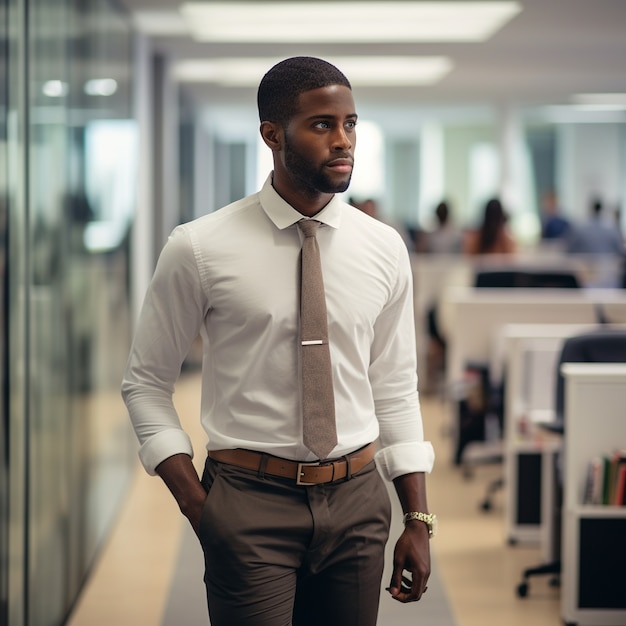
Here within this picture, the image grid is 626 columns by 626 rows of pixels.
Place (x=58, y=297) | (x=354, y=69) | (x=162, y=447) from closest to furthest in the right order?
1. (x=162, y=447)
2. (x=58, y=297)
3. (x=354, y=69)

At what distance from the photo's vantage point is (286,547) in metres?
1.72

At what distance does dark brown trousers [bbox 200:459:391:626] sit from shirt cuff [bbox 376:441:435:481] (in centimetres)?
6

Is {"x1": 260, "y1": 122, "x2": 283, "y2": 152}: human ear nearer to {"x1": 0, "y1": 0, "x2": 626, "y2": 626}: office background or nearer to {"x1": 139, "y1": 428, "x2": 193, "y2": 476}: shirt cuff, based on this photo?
{"x1": 139, "y1": 428, "x2": 193, "y2": 476}: shirt cuff

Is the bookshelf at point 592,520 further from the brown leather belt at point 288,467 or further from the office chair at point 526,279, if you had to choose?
the office chair at point 526,279

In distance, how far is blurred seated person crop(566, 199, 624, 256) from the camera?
12.1 meters

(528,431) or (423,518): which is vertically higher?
(423,518)

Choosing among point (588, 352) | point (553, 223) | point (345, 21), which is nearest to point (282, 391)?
point (588, 352)

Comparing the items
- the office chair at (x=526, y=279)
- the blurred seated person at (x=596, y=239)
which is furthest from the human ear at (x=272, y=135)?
the blurred seated person at (x=596, y=239)

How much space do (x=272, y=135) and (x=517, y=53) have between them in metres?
8.44

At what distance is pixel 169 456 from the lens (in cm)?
176

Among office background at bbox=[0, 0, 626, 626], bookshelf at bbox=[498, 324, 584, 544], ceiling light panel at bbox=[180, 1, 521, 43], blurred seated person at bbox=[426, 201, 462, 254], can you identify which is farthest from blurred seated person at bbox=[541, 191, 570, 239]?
bookshelf at bbox=[498, 324, 584, 544]

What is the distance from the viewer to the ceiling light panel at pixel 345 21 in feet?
23.6

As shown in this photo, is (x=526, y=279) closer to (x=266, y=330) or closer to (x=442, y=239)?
(x=442, y=239)

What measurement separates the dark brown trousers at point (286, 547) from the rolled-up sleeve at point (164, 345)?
0.31ft
